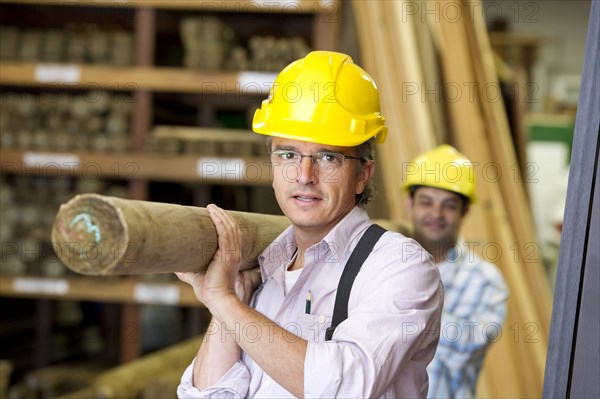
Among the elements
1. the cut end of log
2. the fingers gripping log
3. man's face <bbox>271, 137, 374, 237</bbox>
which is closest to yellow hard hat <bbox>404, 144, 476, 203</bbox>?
man's face <bbox>271, 137, 374, 237</bbox>

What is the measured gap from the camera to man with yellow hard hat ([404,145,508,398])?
3.59 metres

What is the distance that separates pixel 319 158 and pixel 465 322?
1.78 m

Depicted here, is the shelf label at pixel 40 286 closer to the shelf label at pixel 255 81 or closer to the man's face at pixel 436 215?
the shelf label at pixel 255 81

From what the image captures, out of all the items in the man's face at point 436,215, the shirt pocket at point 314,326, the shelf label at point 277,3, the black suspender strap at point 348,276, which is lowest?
the shirt pocket at point 314,326

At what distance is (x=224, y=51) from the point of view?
17.5ft

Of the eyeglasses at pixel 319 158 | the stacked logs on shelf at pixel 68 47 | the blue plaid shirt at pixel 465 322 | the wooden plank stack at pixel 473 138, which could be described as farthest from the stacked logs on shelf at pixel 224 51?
the eyeglasses at pixel 319 158

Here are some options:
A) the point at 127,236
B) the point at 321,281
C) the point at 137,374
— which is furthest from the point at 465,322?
the point at 127,236

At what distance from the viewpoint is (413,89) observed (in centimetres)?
491

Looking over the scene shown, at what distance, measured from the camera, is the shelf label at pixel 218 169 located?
5.18m

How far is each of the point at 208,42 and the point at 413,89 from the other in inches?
51.0

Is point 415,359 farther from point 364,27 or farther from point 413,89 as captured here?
point 364,27

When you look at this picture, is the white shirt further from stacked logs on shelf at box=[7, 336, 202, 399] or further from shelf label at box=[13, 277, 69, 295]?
shelf label at box=[13, 277, 69, 295]

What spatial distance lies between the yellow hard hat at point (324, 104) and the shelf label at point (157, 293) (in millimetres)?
3219

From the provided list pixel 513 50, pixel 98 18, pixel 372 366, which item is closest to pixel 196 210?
pixel 372 366
